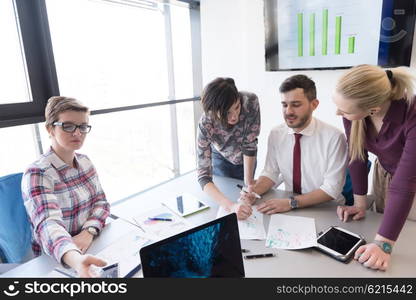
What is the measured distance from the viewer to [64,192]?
129 centimetres

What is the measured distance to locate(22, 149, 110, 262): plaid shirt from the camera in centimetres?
112

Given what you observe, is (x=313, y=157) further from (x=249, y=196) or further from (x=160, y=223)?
(x=160, y=223)

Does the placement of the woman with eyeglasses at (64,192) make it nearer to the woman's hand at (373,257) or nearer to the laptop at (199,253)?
the laptop at (199,253)

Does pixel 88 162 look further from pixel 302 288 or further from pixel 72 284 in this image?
pixel 302 288

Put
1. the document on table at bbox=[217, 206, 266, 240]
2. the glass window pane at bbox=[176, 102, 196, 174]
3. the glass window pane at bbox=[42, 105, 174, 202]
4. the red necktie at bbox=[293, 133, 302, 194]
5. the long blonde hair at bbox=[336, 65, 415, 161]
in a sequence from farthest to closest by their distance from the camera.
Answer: the glass window pane at bbox=[176, 102, 196, 174]
the glass window pane at bbox=[42, 105, 174, 202]
the red necktie at bbox=[293, 133, 302, 194]
the document on table at bbox=[217, 206, 266, 240]
the long blonde hair at bbox=[336, 65, 415, 161]

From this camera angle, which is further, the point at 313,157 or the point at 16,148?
the point at 16,148

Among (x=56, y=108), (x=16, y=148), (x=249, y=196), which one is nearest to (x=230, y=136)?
(x=249, y=196)

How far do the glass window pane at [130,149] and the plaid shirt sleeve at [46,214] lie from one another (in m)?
A: 1.13

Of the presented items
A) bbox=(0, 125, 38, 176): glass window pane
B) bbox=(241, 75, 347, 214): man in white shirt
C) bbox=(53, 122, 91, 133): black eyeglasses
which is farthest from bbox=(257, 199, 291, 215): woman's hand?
bbox=(0, 125, 38, 176): glass window pane

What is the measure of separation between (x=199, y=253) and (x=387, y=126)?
0.95m

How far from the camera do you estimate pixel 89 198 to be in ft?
4.63

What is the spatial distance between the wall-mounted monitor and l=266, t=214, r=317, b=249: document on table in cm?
150

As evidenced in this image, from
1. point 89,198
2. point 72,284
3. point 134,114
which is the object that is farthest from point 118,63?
point 72,284

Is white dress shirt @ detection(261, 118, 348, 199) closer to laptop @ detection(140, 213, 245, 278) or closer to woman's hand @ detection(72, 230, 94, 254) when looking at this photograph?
laptop @ detection(140, 213, 245, 278)
